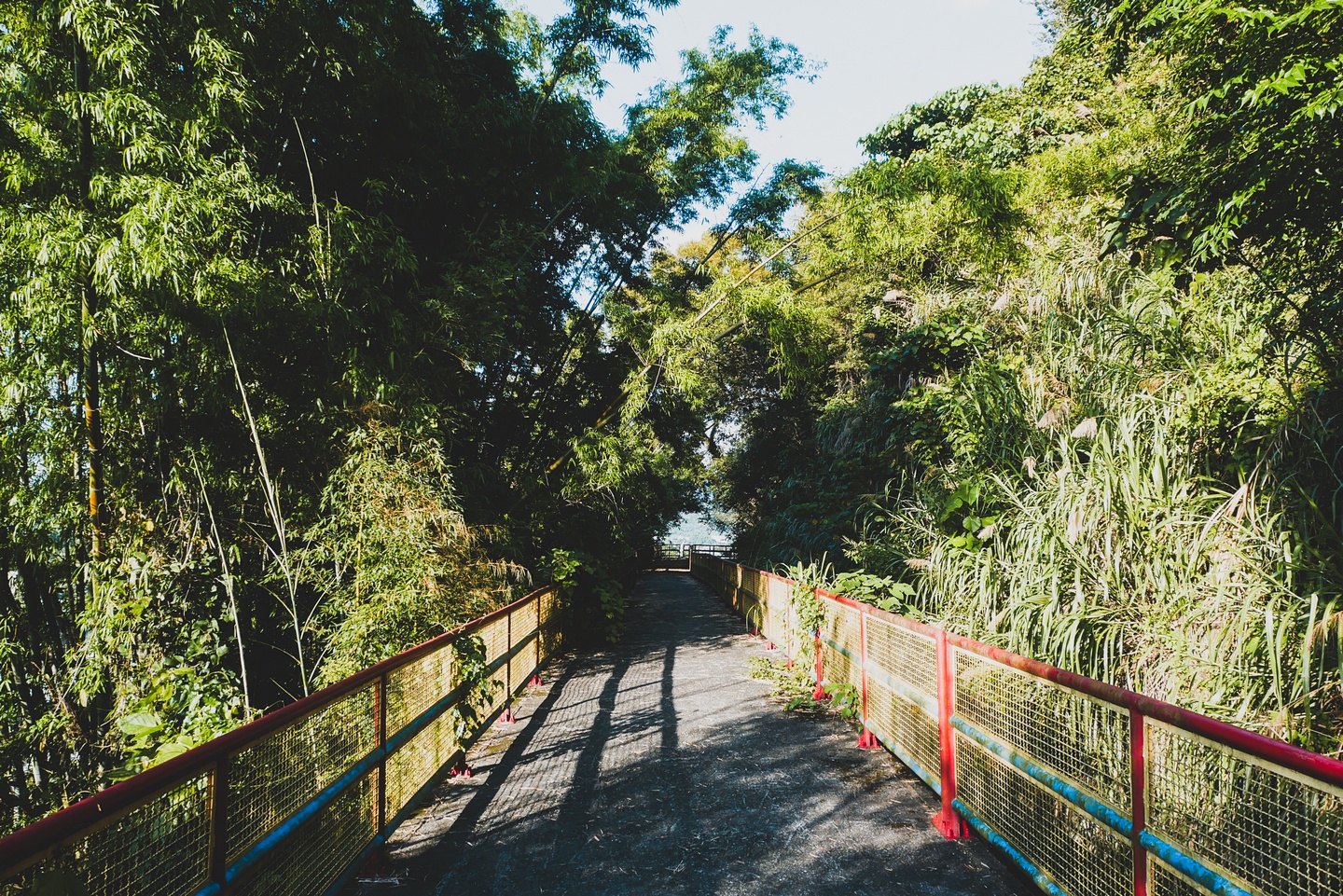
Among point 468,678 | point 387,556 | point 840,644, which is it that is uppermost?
point 387,556

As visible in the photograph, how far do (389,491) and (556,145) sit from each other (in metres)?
4.70

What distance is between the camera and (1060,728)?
2.70m

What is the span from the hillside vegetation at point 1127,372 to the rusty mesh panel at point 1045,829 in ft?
3.06

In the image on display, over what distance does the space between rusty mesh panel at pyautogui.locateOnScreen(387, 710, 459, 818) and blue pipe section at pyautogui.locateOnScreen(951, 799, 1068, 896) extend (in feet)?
8.79

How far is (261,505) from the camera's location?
5.55 meters

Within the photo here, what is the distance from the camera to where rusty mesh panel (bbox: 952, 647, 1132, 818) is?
253 centimetres

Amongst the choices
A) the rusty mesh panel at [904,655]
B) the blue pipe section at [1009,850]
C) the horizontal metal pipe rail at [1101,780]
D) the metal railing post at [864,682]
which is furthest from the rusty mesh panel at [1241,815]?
the metal railing post at [864,682]

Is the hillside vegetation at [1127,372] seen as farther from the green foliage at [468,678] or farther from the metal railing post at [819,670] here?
the green foliage at [468,678]

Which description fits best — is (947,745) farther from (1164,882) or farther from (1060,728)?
(1164,882)

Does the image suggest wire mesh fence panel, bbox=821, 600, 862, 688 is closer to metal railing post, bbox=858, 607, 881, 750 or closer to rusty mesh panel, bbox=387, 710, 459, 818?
metal railing post, bbox=858, 607, 881, 750

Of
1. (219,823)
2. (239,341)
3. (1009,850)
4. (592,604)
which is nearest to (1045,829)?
(1009,850)

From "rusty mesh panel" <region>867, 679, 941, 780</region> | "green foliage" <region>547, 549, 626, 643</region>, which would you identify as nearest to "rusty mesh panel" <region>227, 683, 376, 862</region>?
"rusty mesh panel" <region>867, 679, 941, 780</region>

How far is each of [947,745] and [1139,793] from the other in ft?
4.58

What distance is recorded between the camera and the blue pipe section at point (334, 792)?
2025 mm
